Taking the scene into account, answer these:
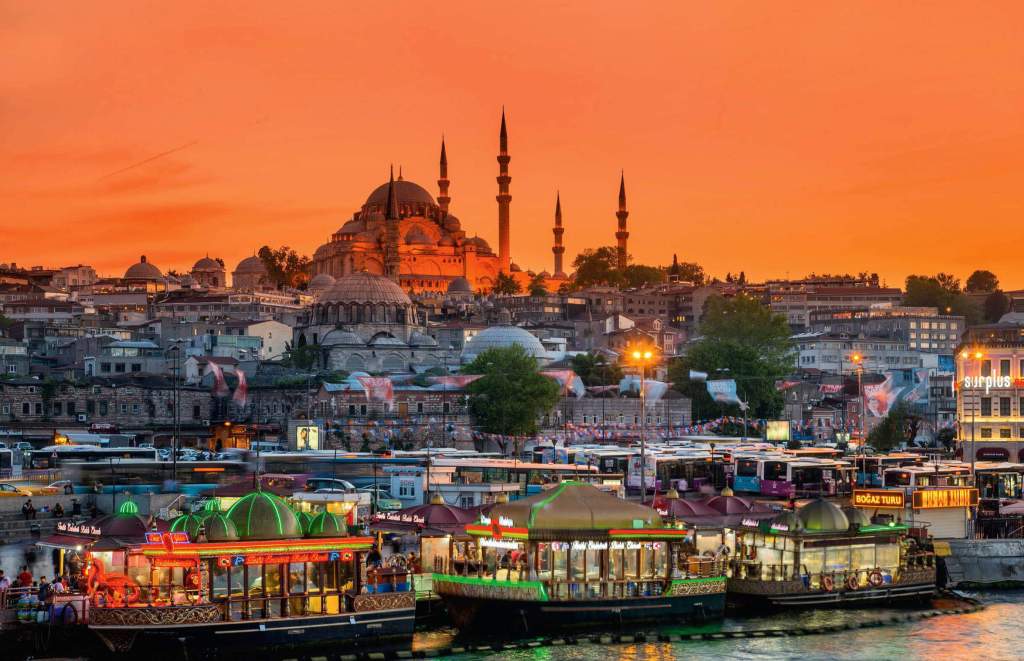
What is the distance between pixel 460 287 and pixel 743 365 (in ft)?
176

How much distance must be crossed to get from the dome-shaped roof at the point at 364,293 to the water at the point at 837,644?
215 ft

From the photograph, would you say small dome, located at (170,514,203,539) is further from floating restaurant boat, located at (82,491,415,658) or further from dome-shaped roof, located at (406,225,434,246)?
dome-shaped roof, located at (406,225,434,246)

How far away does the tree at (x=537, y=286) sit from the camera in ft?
420

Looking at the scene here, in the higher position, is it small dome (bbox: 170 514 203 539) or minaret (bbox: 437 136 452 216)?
minaret (bbox: 437 136 452 216)

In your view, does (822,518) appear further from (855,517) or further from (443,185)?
(443,185)

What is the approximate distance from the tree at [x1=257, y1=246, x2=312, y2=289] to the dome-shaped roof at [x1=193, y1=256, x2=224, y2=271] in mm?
3935

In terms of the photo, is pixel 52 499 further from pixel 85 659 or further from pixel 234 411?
pixel 234 411

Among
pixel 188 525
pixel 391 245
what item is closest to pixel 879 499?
pixel 188 525

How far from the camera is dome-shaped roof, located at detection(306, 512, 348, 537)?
22.8 meters

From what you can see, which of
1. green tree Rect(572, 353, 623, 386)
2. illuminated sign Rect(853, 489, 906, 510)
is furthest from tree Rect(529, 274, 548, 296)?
illuminated sign Rect(853, 489, 906, 510)

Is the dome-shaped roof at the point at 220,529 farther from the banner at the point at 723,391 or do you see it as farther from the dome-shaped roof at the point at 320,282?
the dome-shaped roof at the point at 320,282

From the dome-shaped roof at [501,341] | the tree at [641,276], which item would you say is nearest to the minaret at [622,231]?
the tree at [641,276]

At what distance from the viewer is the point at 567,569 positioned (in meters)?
24.4

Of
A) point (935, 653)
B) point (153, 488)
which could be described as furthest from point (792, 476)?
point (935, 653)
